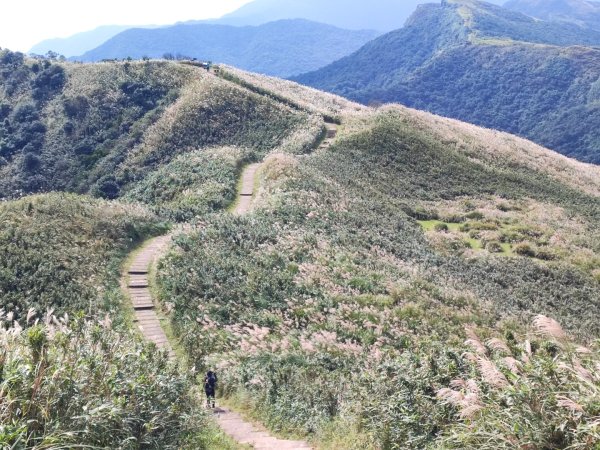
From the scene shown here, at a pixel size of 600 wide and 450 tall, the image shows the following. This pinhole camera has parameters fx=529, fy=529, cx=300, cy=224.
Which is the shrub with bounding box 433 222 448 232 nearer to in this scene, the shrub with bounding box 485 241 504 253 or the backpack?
the shrub with bounding box 485 241 504 253

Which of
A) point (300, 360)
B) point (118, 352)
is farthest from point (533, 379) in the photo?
point (300, 360)

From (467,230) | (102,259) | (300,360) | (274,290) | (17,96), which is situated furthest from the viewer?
(17,96)

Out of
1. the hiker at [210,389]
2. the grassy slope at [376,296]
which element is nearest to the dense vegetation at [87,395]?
the hiker at [210,389]

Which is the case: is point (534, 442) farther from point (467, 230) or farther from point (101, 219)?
point (467, 230)

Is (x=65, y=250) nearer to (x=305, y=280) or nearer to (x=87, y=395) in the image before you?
(x=305, y=280)

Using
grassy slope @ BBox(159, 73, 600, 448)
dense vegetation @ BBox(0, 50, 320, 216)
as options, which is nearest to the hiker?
grassy slope @ BBox(159, 73, 600, 448)

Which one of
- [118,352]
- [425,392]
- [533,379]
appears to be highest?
[533,379]
